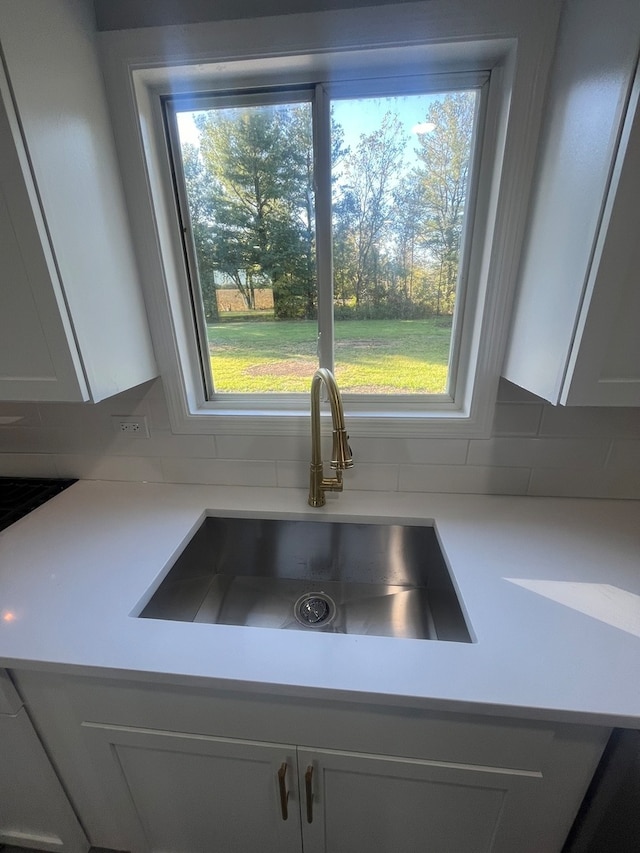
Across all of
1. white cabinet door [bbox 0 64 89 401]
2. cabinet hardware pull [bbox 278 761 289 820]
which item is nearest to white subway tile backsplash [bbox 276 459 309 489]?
white cabinet door [bbox 0 64 89 401]

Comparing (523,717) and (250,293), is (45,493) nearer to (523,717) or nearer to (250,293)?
(250,293)

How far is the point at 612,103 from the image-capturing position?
2.01 ft

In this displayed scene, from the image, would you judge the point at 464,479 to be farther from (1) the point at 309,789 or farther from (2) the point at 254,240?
(2) the point at 254,240

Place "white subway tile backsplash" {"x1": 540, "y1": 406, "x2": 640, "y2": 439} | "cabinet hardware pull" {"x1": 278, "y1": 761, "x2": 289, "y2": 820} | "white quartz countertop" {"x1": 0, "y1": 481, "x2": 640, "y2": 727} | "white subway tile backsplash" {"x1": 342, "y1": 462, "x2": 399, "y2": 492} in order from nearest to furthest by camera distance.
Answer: "white quartz countertop" {"x1": 0, "y1": 481, "x2": 640, "y2": 727}, "cabinet hardware pull" {"x1": 278, "y1": 761, "x2": 289, "y2": 820}, "white subway tile backsplash" {"x1": 540, "y1": 406, "x2": 640, "y2": 439}, "white subway tile backsplash" {"x1": 342, "y1": 462, "x2": 399, "y2": 492}

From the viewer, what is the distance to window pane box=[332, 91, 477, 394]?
3.06 feet

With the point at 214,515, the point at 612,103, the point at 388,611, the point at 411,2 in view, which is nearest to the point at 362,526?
the point at 388,611

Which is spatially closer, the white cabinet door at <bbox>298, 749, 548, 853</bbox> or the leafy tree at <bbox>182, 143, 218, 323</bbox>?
the white cabinet door at <bbox>298, 749, 548, 853</bbox>

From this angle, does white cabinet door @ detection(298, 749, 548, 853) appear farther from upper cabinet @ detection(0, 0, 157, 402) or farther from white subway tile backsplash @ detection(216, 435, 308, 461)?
upper cabinet @ detection(0, 0, 157, 402)

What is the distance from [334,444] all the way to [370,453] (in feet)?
0.81

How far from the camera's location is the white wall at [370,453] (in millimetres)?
1048

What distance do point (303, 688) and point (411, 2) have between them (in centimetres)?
137

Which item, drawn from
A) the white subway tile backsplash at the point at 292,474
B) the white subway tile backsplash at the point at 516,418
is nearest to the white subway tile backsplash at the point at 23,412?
the white subway tile backsplash at the point at 292,474

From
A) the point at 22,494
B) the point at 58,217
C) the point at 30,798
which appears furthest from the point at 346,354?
the point at 30,798

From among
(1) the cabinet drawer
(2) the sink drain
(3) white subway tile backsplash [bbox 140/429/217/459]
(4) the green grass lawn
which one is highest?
(4) the green grass lawn
